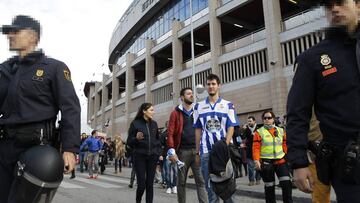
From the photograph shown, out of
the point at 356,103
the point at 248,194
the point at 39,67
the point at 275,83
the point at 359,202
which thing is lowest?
the point at 248,194

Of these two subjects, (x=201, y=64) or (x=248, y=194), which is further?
(x=201, y=64)

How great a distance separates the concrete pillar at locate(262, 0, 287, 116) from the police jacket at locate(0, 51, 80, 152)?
18053 mm

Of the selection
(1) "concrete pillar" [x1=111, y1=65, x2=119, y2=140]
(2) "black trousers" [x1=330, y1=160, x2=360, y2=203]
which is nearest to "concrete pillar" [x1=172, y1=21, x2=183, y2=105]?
(1) "concrete pillar" [x1=111, y1=65, x2=119, y2=140]

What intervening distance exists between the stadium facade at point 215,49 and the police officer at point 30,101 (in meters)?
9.06

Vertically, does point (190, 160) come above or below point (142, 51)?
below

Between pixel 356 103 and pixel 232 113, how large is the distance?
2762 mm

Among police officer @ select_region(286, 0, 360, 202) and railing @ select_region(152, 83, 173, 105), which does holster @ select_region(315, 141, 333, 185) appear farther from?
railing @ select_region(152, 83, 173, 105)

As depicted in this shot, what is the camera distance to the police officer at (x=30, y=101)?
2.64 metres

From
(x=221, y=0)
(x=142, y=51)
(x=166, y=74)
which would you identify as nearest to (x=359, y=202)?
(x=221, y=0)

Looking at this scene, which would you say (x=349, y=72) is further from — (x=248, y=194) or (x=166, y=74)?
(x=166, y=74)

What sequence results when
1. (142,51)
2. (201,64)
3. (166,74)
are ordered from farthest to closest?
(142,51) → (166,74) → (201,64)

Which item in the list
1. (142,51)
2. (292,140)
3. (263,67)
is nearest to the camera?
(292,140)

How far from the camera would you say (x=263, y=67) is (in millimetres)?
22047

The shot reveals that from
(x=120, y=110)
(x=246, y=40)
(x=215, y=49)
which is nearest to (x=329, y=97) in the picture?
(x=246, y=40)
